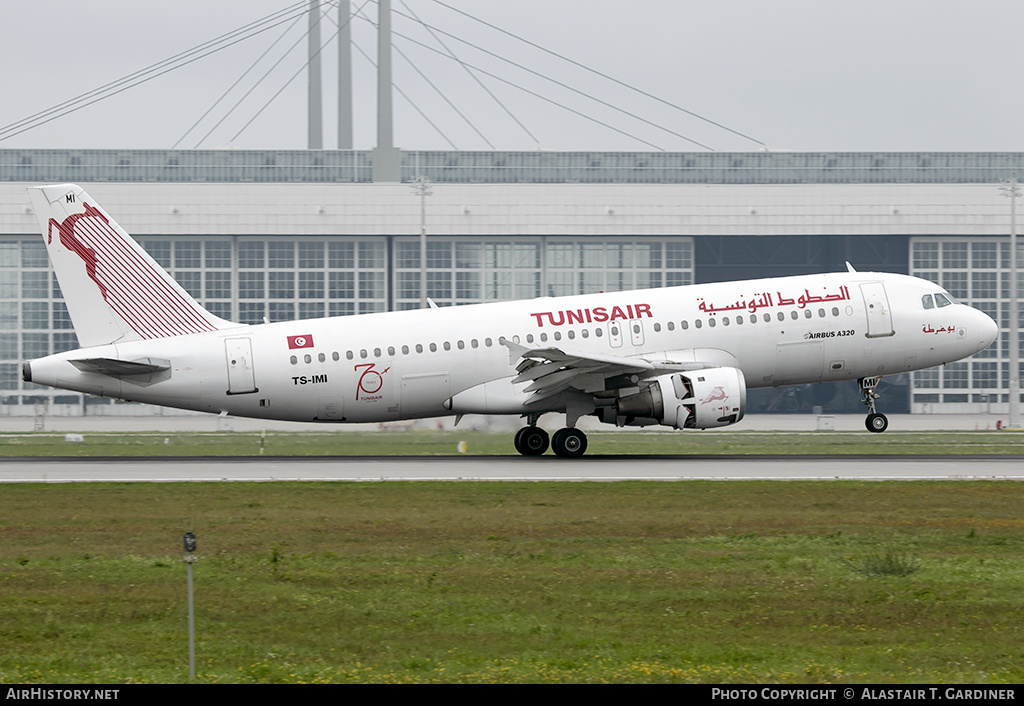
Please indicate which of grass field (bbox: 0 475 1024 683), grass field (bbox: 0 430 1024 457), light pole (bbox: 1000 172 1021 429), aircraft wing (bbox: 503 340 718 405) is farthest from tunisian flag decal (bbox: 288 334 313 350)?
light pole (bbox: 1000 172 1021 429)

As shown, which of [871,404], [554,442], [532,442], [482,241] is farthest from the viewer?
[482,241]

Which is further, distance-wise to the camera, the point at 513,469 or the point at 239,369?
the point at 239,369

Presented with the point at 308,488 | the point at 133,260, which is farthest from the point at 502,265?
the point at 308,488

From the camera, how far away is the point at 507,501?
2570 cm

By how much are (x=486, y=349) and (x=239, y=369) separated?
7.13 m

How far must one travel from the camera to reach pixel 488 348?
36.6 metres

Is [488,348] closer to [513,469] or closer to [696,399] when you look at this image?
[513,469]

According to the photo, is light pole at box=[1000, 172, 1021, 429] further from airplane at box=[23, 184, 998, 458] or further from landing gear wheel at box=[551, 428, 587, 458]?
landing gear wheel at box=[551, 428, 587, 458]

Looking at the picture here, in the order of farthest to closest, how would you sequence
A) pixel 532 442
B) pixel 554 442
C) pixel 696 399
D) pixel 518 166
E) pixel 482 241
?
pixel 518 166 → pixel 482 241 → pixel 532 442 → pixel 554 442 → pixel 696 399

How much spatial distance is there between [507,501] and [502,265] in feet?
208

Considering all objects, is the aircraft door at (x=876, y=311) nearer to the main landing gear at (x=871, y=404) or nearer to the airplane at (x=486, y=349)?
the airplane at (x=486, y=349)

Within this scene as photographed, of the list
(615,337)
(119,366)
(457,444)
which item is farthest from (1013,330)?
(119,366)

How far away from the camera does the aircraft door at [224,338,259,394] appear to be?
116ft

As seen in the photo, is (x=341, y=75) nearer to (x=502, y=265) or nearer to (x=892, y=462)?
(x=502, y=265)
